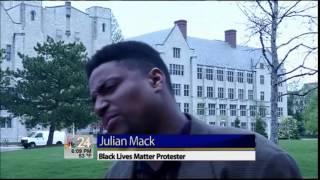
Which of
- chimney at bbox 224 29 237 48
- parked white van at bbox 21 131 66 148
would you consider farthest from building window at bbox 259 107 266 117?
chimney at bbox 224 29 237 48

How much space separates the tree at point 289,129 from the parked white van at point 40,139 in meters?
8.73

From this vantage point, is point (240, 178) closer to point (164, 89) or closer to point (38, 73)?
point (164, 89)

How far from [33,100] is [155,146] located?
1767 centimetres

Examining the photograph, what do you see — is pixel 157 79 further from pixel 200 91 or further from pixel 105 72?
pixel 200 91

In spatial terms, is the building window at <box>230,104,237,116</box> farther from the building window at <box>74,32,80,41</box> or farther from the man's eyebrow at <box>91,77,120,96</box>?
the man's eyebrow at <box>91,77,120,96</box>

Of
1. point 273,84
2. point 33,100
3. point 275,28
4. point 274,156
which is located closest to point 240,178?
point 274,156

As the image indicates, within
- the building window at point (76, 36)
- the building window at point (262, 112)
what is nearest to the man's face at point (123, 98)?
the building window at point (76, 36)

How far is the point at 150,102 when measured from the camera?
2.12 ft

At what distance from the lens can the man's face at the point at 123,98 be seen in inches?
25.2

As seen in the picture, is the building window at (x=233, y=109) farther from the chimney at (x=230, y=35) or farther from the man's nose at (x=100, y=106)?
the man's nose at (x=100, y=106)

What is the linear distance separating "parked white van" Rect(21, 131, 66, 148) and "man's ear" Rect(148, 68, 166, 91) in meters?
19.4

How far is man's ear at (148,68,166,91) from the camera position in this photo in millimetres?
663

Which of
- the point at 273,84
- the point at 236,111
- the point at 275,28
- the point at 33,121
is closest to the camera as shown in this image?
the point at 275,28

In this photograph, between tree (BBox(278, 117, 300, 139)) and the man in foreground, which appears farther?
tree (BBox(278, 117, 300, 139))
